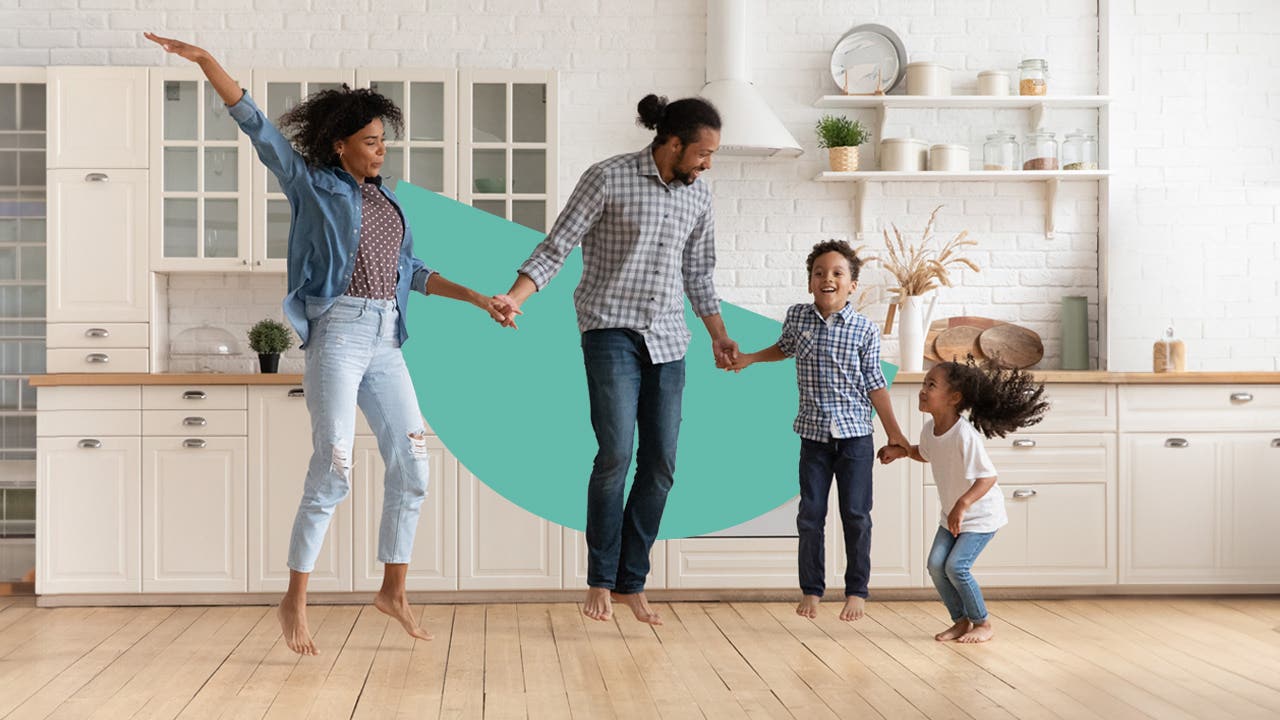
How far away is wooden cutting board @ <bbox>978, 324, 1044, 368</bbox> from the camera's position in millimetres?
4508

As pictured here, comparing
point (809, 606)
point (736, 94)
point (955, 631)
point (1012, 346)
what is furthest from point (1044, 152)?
point (809, 606)

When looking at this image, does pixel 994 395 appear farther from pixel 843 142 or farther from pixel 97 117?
pixel 97 117

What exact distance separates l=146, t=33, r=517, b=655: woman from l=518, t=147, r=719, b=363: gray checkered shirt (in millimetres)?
221

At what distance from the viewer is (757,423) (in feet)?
13.6

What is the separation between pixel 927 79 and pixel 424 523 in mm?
2450

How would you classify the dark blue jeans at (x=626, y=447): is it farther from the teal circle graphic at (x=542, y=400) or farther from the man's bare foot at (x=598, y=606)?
the teal circle graphic at (x=542, y=400)

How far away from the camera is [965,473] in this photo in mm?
3273

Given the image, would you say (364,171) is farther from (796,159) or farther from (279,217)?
(796,159)

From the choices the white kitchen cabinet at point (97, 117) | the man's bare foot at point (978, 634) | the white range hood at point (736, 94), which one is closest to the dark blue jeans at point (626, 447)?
the man's bare foot at point (978, 634)

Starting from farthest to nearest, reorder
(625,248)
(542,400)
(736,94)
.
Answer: (736,94), (542,400), (625,248)

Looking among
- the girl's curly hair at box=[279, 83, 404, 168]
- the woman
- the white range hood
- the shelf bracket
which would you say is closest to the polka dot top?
the woman

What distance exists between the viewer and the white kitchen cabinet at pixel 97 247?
4117 mm

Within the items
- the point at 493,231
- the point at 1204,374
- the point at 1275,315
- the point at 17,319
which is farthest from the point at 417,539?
the point at 1275,315

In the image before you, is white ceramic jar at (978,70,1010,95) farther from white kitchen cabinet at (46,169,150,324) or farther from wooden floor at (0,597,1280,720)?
white kitchen cabinet at (46,169,150,324)
